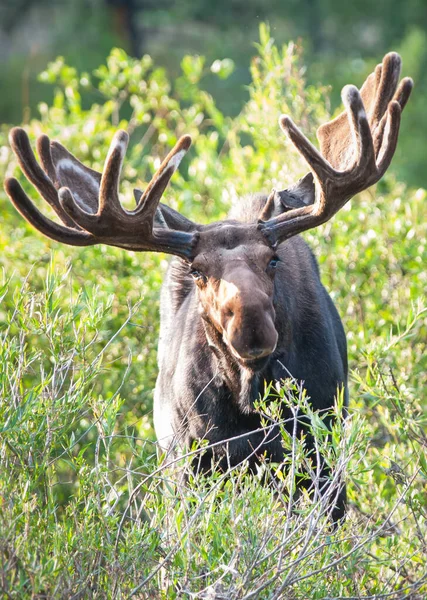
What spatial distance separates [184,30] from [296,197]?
61.4ft

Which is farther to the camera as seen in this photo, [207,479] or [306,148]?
[306,148]

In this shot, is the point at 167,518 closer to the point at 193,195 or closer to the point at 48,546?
the point at 48,546

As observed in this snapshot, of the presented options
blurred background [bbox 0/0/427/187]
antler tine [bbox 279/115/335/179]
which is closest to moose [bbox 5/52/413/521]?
antler tine [bbox 279/115/335/179]

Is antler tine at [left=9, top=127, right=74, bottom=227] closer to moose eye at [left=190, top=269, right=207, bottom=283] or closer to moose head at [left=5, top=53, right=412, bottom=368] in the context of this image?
moose head at [left=5, top=53, right=412, bottom=368]

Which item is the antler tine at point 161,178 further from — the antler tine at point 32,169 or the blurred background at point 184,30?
the blurred background at point 184,30

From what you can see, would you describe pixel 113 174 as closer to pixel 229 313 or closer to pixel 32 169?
pixel 32 169

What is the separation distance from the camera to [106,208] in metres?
4.65

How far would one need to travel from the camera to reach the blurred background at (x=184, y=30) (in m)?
20.3

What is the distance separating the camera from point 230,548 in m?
3.81

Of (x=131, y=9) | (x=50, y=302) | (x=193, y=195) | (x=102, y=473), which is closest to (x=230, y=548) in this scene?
(x=102, y=473)

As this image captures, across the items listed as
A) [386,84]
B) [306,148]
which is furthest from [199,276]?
[386,84]

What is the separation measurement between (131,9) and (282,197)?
62.3 feet

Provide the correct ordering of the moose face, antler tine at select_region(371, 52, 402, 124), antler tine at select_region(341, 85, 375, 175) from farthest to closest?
antler tine at select_region(371, 52, 402, 124) → antler tine at select_region(341, 85, 375, 175) → the moose face

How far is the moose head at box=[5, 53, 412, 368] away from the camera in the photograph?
14.1ft
